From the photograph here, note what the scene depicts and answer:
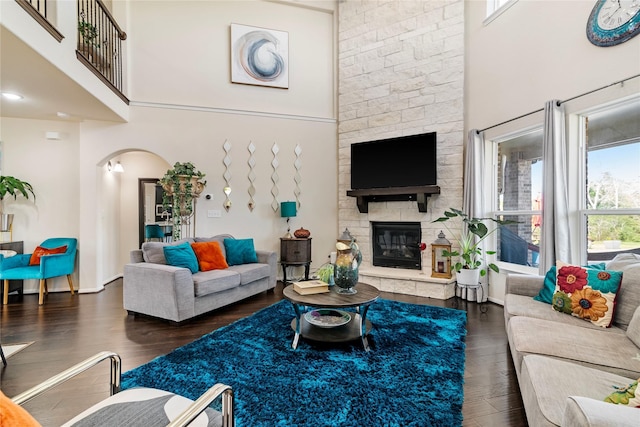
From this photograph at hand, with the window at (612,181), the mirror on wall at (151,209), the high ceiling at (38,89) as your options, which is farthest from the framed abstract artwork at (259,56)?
the window at (612,181)

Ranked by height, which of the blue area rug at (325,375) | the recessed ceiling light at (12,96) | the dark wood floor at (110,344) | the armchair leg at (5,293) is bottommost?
the dark wood floor at (110,344)

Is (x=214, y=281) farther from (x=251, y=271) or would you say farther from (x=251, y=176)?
(x=251, y=176)

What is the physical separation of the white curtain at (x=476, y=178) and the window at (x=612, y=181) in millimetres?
1235

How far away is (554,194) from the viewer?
3.11 meters

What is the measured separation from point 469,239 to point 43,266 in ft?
18.5

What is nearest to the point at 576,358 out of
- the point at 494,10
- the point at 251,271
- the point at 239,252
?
the point at 251,271

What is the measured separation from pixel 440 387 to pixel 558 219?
85.0 inches

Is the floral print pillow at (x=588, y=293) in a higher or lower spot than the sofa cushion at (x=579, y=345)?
higher

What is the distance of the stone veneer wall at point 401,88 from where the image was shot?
15.1 feet

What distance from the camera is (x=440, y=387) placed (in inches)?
80.7

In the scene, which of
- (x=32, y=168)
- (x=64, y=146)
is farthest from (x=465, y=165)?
(x=32, y=168)

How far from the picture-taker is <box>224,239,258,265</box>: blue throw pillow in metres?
4.49

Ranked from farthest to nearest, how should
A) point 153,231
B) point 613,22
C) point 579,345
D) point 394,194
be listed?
point 153,231 → point 394,194 → point 613,22 → point 579,345

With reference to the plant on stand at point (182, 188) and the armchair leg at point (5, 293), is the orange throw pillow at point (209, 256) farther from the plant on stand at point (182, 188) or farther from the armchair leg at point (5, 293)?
the armchair leg at point (5, 293)
